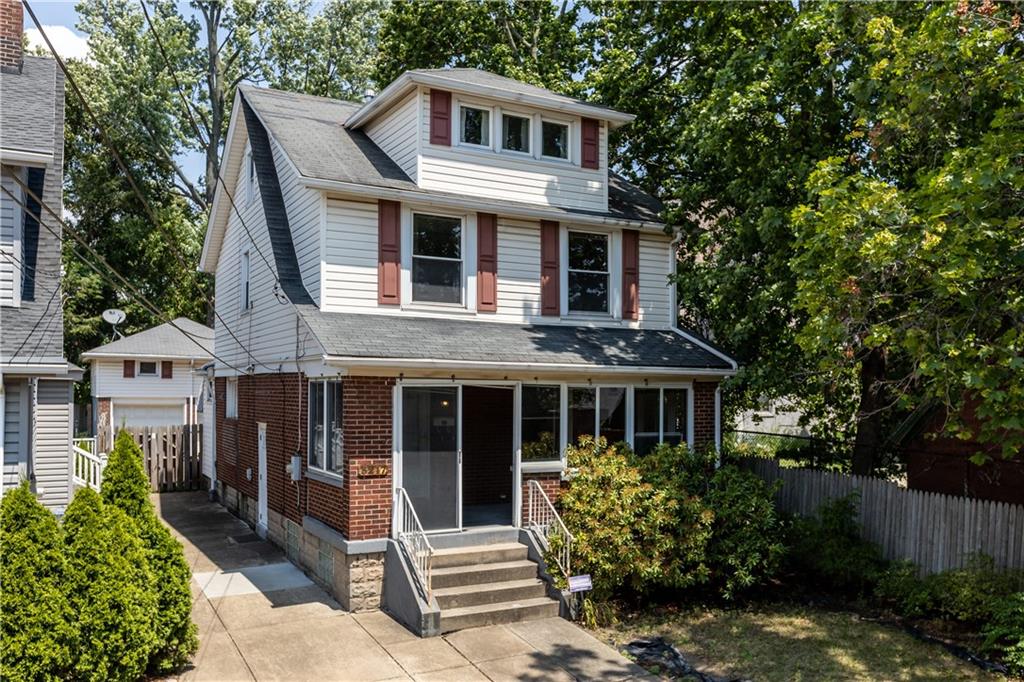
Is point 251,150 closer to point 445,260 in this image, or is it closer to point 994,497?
point 445,260

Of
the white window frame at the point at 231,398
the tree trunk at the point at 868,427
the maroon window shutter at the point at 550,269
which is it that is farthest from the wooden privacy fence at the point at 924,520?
the white window frame at the point at 231,398

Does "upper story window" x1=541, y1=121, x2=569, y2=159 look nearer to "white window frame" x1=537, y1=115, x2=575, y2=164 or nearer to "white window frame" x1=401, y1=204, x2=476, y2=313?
"white window frame" x1=537, y1=115, x2=575, y2=164

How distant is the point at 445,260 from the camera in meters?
13.3

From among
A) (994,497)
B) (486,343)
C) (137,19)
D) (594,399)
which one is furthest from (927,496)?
(137,19)

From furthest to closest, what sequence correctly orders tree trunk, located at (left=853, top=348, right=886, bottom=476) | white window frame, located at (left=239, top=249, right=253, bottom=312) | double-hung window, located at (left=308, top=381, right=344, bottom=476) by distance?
white window frame, located at (left=239, top=249, right=253, bottom=312) → tree trunk, located at (left=853, top=348, right=886, bottom=476) → double-hung window, located at (left=308, top=381, right=344, bottom=476)

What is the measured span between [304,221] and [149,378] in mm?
20220

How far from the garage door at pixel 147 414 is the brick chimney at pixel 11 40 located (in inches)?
699

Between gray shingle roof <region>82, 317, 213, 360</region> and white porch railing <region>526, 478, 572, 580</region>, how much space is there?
1993 centimetres

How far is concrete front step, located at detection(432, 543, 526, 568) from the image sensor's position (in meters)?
11.2

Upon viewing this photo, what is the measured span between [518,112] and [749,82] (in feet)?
13.6

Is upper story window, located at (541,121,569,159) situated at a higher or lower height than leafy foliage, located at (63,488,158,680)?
higher

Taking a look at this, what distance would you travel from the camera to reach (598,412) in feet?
43.7

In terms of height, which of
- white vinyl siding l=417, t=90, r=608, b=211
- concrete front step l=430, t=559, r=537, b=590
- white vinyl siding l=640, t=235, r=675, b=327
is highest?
white vinyl siding l=417, t=90, r=608, b=211

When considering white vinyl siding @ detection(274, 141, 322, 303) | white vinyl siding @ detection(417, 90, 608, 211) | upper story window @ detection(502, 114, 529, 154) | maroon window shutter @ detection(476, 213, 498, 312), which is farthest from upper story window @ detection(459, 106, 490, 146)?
white vinyl siding @ detection(274, 141, 322, 303)
